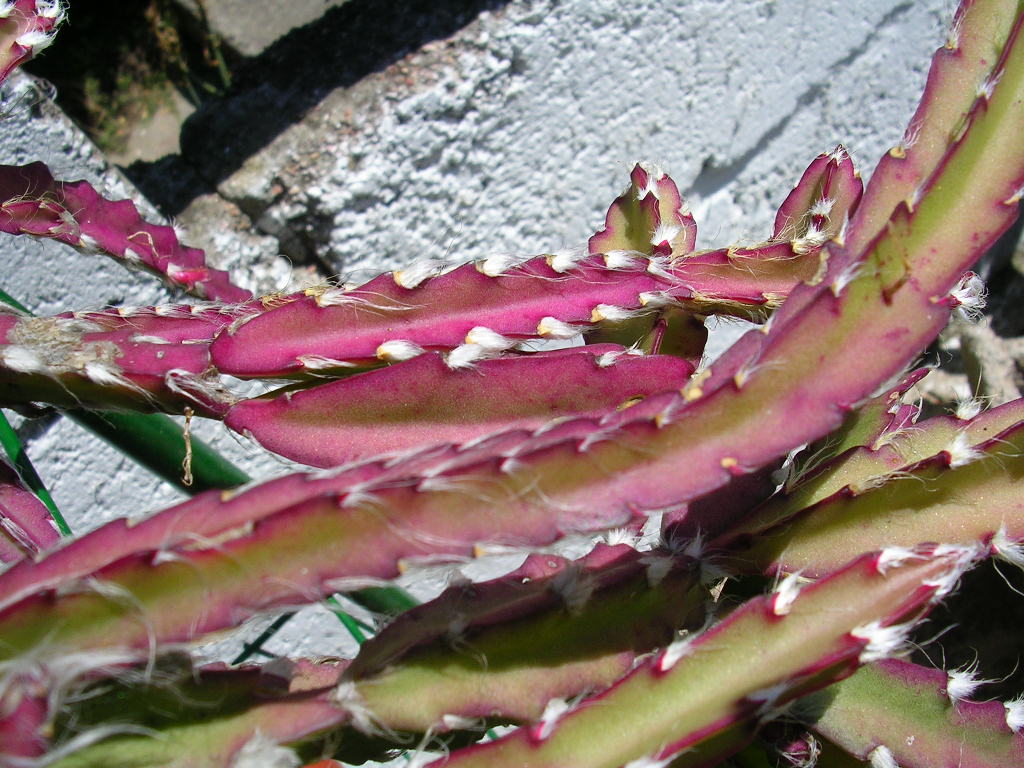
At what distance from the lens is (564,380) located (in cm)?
61

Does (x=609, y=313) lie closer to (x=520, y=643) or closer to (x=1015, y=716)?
(x=520, y=643)

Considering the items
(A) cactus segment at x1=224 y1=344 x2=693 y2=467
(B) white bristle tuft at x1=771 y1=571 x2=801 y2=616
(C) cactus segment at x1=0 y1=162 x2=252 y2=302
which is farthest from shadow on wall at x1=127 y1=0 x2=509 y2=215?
(B) white bristle tuft at x1=771 y1=571 x2=801 y2=616

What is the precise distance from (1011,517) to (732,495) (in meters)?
0.19

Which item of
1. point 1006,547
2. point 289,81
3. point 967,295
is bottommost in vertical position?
point 1006,547

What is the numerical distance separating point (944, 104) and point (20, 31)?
0.79 metres

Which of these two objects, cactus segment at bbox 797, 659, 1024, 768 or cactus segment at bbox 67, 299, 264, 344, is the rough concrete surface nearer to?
cactus segment at bbox 67, 299, 264, 344

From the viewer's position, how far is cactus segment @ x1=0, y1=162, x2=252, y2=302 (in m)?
0.87

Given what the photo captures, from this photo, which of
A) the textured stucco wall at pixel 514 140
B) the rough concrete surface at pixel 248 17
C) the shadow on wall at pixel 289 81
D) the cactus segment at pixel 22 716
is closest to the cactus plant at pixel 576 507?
the cactus segment at pixel 22 716

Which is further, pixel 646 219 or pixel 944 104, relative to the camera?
pixel 646 219

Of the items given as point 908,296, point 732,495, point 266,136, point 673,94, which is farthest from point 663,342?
point 673,94

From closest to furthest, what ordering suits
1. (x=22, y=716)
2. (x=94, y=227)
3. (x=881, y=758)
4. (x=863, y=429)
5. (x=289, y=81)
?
(x=22, y=716), (x=881, y=758), (x=863, y=429), (x=94, y=227), (x=289, y=81)

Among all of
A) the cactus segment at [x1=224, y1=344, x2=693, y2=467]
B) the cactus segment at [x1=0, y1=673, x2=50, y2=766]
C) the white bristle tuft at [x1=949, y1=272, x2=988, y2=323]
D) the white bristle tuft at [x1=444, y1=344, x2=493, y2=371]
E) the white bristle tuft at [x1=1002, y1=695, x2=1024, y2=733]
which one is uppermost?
the white bristle tuft at [x1=444, y1=344, x2=493, y2=371]

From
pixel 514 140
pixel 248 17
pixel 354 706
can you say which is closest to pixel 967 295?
pixel 354 706

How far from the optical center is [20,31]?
0.79m
